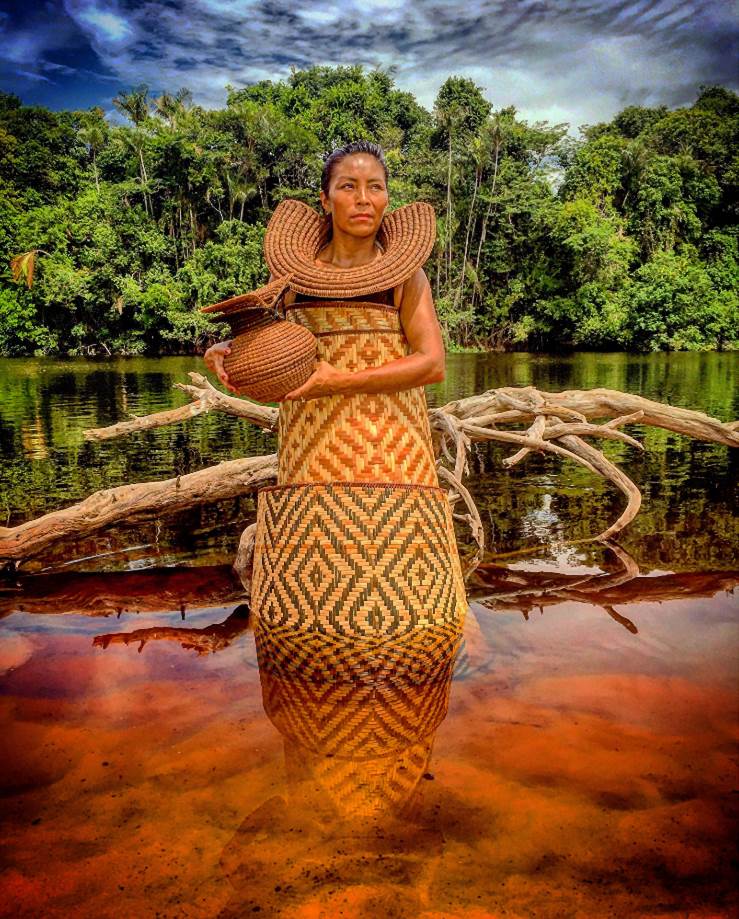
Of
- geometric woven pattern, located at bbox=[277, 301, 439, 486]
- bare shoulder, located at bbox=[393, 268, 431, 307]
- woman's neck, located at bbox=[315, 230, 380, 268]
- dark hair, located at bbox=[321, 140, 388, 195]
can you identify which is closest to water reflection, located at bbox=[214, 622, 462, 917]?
geometric woven pattern, located at bbox=[277, 301, 439, 486]

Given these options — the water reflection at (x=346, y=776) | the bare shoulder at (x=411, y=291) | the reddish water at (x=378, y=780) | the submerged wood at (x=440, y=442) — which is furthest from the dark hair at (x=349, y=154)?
the submerged wood at (x=440, y=442)

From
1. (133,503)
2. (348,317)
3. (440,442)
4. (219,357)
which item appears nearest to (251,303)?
(219,357)

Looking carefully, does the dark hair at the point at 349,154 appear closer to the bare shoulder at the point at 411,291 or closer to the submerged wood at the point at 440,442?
the bare shoulder at the point at 411,291

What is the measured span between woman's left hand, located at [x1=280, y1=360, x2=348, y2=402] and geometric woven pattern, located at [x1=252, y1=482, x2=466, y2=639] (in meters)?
0.33

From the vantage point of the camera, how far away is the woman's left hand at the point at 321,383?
2207mm

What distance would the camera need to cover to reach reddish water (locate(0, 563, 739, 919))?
5.06ft

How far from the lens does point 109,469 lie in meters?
8.06

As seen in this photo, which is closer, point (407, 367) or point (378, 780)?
point (378, 780)

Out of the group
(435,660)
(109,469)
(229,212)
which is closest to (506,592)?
(435,660)

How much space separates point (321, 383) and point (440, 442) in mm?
2687

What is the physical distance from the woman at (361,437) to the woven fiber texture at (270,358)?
7 cm

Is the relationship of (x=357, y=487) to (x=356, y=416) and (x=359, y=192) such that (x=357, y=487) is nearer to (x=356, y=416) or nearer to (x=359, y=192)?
(x=356, y=416)

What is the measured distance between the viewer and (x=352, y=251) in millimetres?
2512

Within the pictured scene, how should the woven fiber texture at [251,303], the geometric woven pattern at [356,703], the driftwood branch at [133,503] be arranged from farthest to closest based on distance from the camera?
the driftwood branch at [133,503], the woven fiber texture at [251,303], the geometric woven pattern at [356,703]
